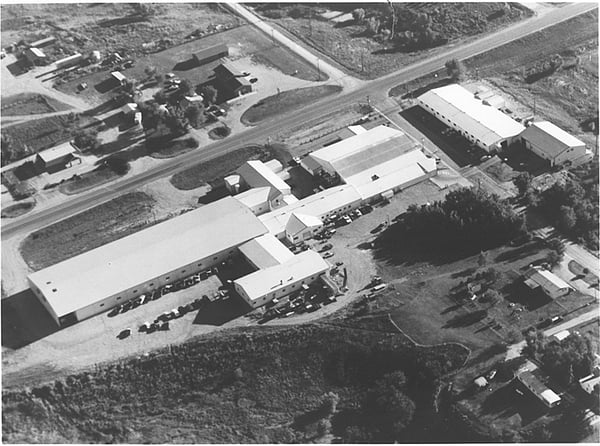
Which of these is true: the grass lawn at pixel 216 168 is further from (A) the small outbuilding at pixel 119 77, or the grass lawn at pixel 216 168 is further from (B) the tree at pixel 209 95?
(A) the small outbuilding at pixel 119 77

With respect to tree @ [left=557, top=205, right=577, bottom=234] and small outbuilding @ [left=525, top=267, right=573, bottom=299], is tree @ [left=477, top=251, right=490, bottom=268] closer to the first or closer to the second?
small outbuilding @ [left=525, top=267, right=573, bottom=299]

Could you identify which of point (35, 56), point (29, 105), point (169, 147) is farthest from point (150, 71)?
point (169, 147)

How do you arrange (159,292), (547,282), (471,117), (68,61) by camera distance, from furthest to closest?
1. (68,61)
2. (471,117)
3. (159,292)
4. (547,282)

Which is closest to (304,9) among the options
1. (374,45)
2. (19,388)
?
(374,45)

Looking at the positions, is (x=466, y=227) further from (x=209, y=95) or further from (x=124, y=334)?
(x=209, y=95)

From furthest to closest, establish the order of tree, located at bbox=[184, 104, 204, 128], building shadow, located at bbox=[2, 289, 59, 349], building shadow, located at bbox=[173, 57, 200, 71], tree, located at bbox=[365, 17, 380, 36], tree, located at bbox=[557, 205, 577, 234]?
tree, located at bbox=[365, 17, 380, 36]
building shadow, located at bbox=[173, 57, 200, 71]
tree, located at bbox=[184, 104, 204, 128]
tree, located at bbox=[557, 205, 577, 234]
building shadow, located at bbox=[2, 289, 59, 349]

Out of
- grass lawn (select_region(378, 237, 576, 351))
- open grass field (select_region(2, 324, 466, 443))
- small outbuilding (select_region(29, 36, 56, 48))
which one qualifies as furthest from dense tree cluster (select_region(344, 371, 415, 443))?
small outbuilding (select_region(29, 36, 56, 48))
